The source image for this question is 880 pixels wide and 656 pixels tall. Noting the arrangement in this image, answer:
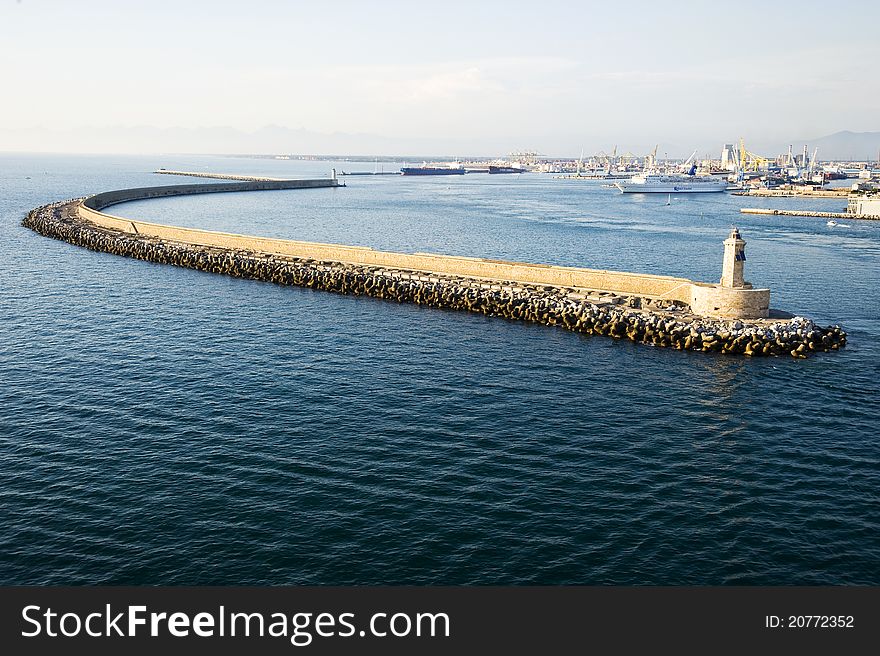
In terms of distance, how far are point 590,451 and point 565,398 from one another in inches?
241

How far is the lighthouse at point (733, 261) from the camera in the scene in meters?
45.4

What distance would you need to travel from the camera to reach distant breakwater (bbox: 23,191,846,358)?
1692 inches

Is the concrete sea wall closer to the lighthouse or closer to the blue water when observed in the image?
the lighthouse

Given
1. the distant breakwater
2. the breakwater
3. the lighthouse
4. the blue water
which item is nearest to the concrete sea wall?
the lighthouse

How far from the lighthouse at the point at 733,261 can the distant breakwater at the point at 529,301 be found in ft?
9.36

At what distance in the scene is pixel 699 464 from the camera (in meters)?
27.5

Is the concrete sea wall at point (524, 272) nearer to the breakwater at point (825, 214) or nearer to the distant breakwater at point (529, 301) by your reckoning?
the distant breakwater at point (529, 301)

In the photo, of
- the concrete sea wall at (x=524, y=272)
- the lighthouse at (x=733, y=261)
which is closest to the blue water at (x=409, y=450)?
the concrete sea wall at (x=524, y=272)

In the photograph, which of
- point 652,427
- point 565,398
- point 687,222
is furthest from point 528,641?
point 687,222

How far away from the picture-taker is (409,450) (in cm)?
2844

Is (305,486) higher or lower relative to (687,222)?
lower

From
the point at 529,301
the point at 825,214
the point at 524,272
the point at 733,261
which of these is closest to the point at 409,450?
the point at 529,301

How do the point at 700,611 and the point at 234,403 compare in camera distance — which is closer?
the point at 700,611

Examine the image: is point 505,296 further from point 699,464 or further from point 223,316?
point 699,464
